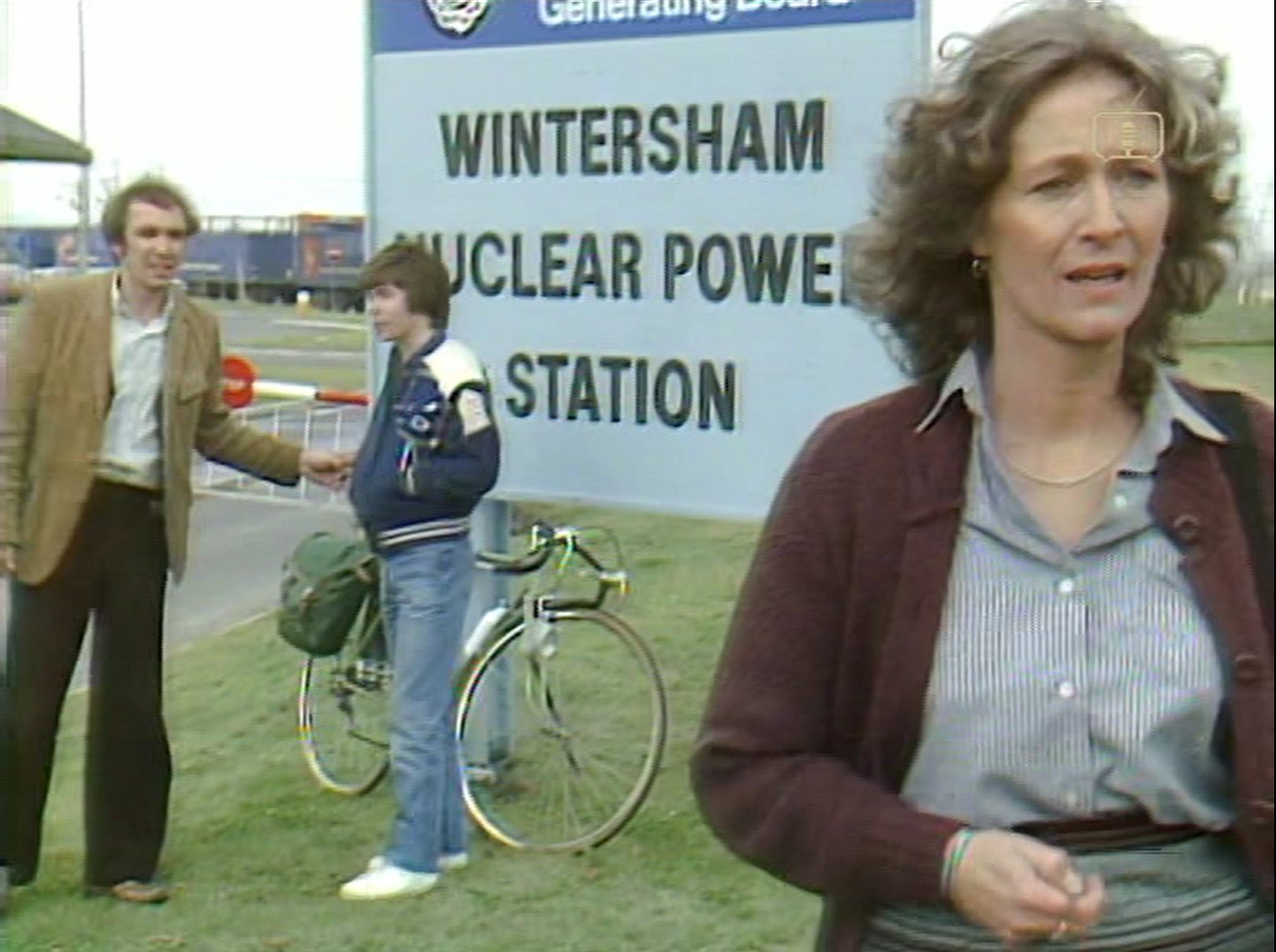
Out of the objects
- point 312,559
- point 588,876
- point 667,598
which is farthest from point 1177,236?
point 667,598

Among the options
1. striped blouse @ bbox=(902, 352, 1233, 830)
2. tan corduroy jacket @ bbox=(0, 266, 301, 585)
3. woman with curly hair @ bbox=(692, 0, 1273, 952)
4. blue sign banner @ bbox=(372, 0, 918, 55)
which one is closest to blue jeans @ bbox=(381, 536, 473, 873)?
tan corduroy jacket @ bbox=(0, 266, 301, 585)

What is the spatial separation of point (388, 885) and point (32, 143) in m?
2.00

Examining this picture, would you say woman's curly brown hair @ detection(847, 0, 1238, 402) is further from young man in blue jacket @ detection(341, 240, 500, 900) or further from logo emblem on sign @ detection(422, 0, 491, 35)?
logo emblem on sign @ detection(422, 0, 491, 35)

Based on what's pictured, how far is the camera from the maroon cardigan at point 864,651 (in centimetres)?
202

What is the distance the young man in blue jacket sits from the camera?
214 inches

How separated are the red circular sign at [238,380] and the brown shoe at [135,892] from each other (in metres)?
1.41

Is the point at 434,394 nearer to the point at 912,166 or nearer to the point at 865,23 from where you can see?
the point at 865,23

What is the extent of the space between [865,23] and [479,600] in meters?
1.99

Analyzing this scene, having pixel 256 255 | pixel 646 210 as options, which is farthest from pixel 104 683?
pixel 256 255

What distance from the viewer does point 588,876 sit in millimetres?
5785

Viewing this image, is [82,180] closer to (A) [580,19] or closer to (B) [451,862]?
(A) [580,19]

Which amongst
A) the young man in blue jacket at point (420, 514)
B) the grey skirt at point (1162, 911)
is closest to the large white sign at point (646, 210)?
the young man in blue jacket at point (420, 514)

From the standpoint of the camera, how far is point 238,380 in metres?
6.98

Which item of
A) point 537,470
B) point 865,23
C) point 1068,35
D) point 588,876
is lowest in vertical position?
point 588,876
